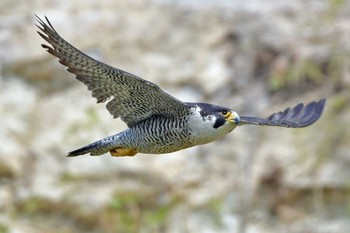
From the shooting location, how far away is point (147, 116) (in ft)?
21.9

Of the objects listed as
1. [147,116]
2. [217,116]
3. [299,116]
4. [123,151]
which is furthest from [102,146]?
[299,116]

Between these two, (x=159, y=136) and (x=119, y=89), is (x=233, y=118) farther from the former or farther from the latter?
(x=119, y=89)

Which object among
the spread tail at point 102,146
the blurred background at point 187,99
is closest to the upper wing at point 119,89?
the spread tail at point 102,146

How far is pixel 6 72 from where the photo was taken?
1157 centimetres

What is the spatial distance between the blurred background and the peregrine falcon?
13.2 ft

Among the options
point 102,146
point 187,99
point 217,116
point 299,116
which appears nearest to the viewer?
point 217,116

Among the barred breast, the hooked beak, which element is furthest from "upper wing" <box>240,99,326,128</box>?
the barred breast

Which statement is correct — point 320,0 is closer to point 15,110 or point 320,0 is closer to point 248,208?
point 248,208

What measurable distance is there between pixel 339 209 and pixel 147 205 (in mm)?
1878

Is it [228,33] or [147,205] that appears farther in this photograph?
[228,33]

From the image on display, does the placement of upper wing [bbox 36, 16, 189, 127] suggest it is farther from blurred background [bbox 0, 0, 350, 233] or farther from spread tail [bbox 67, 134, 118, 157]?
blurred background [bbox 0, 0, 350, 233]

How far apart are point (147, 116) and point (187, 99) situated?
4.70m

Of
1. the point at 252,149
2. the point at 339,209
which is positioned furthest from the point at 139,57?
the point at 339,209

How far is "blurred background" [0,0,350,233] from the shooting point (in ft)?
36.0
